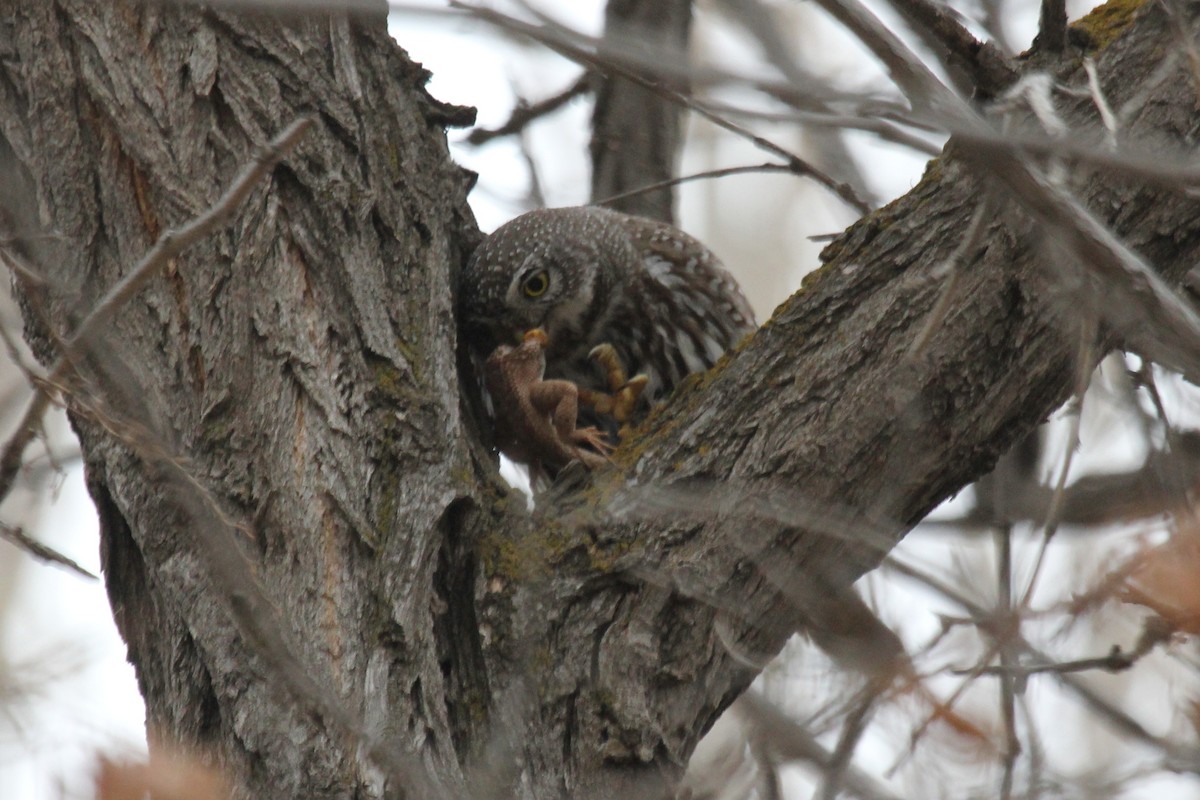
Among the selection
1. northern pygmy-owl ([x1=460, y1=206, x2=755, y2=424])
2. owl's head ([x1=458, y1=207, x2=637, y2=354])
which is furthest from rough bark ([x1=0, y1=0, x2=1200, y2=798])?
northern pygmy-owl ([x1=460, y1=206, x2=755, y2=424])

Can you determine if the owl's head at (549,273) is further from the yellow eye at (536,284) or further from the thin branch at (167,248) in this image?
the thin branch at (167,248)

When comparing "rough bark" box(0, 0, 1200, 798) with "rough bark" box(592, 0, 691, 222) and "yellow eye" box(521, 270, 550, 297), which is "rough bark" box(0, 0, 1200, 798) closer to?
"yellow eye" box(521, 270, 550, 297)

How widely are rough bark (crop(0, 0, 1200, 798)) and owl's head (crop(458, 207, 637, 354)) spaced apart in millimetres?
838

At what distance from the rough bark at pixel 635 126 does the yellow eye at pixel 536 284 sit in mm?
966

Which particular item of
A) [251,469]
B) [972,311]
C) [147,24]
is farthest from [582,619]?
[147,24]

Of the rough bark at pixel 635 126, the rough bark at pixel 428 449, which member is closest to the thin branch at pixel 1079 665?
the rough bark at pixel 428 449

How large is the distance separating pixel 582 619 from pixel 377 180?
1.14 metres

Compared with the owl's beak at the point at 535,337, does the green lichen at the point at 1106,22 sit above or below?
below

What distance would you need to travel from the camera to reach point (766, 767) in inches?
95.0

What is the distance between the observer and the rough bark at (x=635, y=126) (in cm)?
500

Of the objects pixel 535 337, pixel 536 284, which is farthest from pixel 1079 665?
pixel 536 284

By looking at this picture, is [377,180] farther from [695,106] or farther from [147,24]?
[695,106]

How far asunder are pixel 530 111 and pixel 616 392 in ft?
4.08

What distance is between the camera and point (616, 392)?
4176 millimetres
